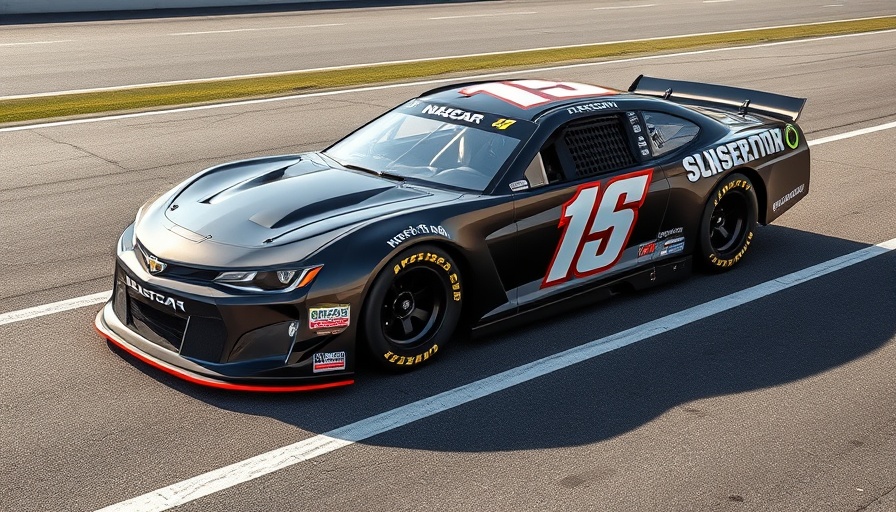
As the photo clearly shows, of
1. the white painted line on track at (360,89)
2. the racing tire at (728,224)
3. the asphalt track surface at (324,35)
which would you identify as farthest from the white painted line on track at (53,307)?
the asphalt track surface at (324,35)

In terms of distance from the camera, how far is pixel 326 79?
1648 cm

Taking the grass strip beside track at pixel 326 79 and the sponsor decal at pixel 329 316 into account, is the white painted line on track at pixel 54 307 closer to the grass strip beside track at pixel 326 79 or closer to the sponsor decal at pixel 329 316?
the sponsor decal at pixel 329 316

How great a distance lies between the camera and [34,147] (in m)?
11.3

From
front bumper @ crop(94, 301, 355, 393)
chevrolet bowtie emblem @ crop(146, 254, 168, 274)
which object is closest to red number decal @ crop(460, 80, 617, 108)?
front bumper @ crop(94, 301, 355, 393)

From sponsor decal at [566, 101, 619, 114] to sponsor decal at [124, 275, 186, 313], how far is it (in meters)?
2.89

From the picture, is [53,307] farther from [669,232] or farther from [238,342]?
[669,232]

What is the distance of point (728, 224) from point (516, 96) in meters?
2.10

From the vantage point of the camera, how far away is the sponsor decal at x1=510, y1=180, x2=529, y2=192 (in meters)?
6.38

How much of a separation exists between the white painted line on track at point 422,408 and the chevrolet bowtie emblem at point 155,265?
1.30m

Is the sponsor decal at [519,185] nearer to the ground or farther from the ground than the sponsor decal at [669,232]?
farther from the ground

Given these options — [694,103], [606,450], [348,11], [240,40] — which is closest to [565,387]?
[606,450]

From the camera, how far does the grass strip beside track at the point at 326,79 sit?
1386 centimetres

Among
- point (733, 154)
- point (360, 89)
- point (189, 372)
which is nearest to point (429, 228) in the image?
point (189, 372)

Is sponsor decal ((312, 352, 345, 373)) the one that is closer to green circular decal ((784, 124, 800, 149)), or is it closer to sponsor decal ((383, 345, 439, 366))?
sponsor decal ((383, 345, 439, 366))
